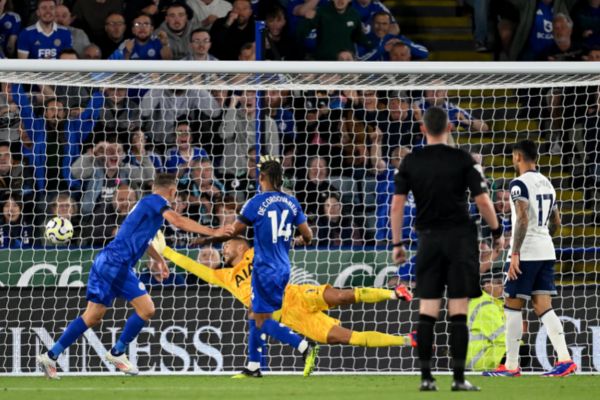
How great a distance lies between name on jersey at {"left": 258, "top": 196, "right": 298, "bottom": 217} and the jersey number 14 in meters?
0.06

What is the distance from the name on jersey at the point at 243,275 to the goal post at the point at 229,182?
0.50 metres

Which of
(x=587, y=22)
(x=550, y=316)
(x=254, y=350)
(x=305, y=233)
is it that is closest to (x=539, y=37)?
(x=587, y=22)

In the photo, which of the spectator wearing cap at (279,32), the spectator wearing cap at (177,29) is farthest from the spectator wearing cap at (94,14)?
the spectator wearing cap at (279,32)

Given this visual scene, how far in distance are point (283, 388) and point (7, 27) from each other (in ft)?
22.3

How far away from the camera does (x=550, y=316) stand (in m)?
11.1

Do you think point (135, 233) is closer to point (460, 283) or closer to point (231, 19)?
point (460, 283)

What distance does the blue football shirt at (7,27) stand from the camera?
49.5 ft

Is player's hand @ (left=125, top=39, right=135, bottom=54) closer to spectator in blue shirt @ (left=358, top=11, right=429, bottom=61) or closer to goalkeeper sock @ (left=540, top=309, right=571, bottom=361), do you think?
spectator in blue shirt @ (left=358, top=11, right=429, bottom=61)

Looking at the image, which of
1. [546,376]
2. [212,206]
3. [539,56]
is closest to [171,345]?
[212,206]

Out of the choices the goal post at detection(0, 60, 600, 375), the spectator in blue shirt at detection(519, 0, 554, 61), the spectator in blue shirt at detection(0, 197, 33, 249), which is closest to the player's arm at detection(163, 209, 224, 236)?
the goal post at detection(0, 60, 600, 375)

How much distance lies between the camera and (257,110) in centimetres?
1306

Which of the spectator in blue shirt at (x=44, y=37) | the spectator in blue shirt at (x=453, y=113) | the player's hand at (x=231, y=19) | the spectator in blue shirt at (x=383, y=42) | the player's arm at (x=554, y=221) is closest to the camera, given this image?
the player's arm at (x=554, y=221)

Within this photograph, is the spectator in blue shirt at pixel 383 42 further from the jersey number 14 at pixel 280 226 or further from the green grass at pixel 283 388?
the green grass at pixel 283 388

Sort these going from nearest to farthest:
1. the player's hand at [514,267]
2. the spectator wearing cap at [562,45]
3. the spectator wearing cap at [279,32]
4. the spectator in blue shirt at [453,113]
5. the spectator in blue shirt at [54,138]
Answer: the player's hand at [514,267]
the spectator in blue shirt at [54,138]
the spectator in blue shirt at [453,113]
the spectator wearing cap at [279,32]
the spectator wearing cap at [562,45]
